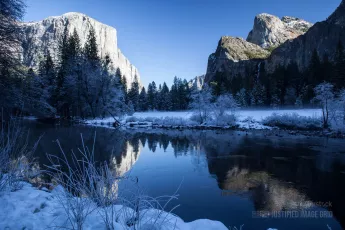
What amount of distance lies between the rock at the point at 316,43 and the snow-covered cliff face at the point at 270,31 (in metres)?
36.5

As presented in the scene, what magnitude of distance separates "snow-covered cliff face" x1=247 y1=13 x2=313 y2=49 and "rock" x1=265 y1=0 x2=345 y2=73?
1439 inches

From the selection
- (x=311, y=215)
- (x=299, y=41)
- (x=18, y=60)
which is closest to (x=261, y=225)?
(x=311, y=215)

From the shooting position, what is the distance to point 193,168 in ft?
30.9

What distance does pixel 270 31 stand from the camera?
380 feet

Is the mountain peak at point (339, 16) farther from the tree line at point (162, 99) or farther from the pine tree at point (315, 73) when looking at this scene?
the tree line at point (162, 99)

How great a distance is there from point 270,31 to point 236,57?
1375 inches

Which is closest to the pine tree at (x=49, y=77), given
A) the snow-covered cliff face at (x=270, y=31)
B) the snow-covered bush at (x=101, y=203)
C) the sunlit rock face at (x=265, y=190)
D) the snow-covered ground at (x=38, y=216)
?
the sunlit rock face at (x=265, y=190)

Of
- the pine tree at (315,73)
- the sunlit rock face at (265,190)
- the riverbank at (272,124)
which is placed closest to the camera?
the sunlit rock face at (265,190)

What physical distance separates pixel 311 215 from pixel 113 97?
3117 cm

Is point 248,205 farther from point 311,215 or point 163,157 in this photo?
point 163,157

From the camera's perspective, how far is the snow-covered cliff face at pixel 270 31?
380 ft

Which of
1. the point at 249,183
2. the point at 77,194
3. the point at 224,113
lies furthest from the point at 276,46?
the point at 77,194

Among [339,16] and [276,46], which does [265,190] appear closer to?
[339,16]

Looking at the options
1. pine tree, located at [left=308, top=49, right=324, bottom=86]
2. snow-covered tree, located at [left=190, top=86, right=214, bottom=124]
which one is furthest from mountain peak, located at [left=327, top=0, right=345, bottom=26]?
snow-covered tree, located at [left=190, top=86, right=214, bottom=124]
